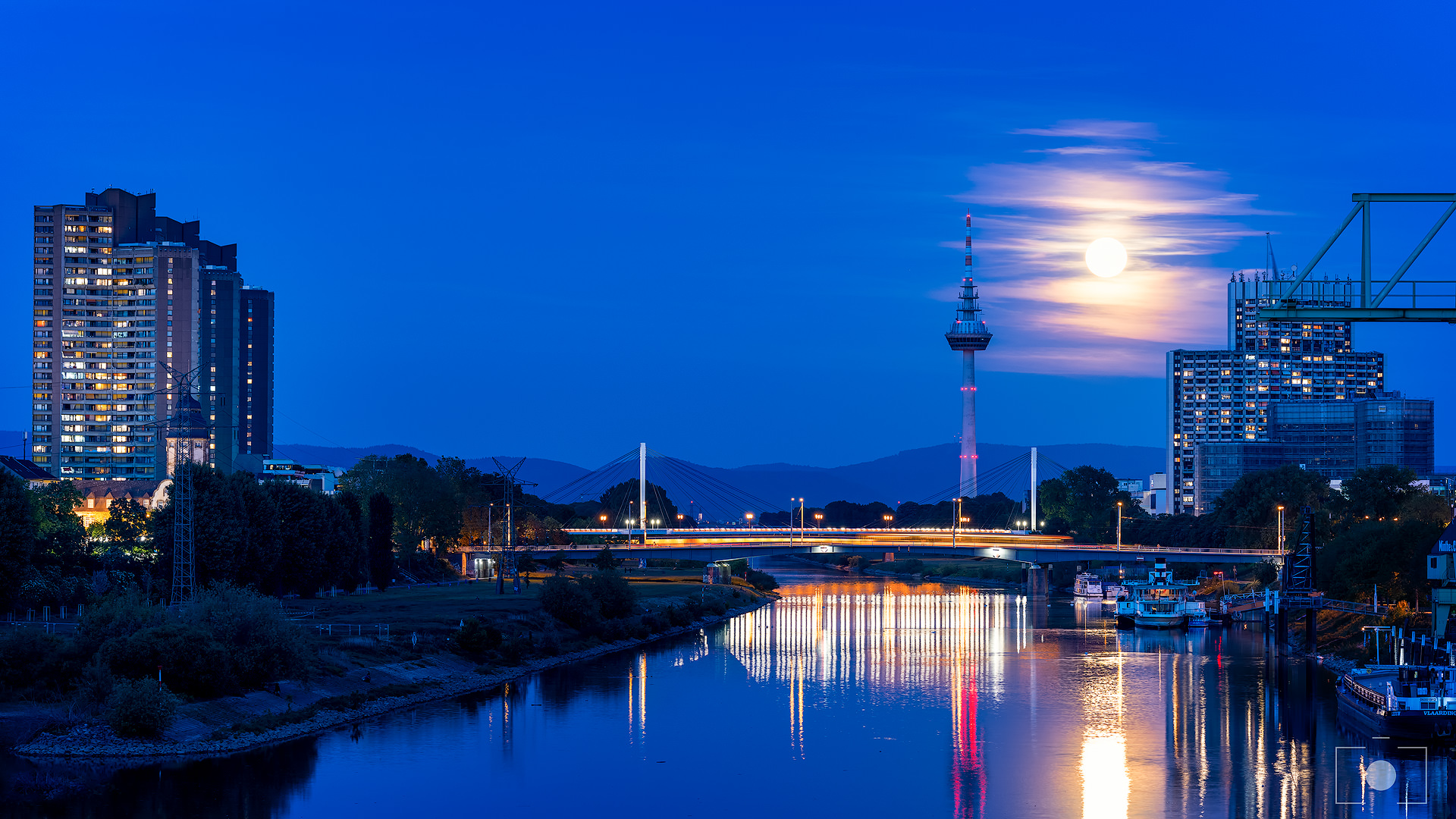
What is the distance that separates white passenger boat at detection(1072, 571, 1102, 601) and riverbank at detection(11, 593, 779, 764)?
Answer: 84318 mm

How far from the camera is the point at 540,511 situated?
19312 centimetres

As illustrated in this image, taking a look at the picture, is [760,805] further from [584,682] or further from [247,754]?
[584,682]

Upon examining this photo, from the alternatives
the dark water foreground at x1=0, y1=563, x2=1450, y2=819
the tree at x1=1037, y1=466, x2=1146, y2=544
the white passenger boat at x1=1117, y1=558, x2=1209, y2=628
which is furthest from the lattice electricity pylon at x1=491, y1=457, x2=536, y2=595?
the tree at x1=1037, y1=466, x2=1146, y2=544

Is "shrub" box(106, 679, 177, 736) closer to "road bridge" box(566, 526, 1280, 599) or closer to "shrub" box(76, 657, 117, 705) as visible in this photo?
"shrub" box(76, 657, 117, 705)

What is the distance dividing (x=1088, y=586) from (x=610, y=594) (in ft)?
223

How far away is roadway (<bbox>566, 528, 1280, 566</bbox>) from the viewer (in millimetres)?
125475

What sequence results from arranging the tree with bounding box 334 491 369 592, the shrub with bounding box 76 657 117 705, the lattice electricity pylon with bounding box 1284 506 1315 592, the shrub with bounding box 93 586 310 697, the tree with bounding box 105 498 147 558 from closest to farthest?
the shrub with bounding box 76 657 117 705
the shrub with bounding box 93 586 310 697
the lattice electricity pylon with bounding box 1284 506 1315 592
the tree with bounding box 105 498 147 558
the tree with bounding box 334 491 369 592

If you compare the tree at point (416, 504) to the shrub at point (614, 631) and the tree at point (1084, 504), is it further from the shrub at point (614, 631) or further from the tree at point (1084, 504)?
the tree at point (1084, 504)

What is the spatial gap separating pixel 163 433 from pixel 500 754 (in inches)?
6188

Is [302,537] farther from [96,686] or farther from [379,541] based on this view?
[96,686]

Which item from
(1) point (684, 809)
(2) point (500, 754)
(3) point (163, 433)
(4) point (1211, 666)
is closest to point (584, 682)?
(2) point (500, 754)

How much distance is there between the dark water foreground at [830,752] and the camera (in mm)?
41188

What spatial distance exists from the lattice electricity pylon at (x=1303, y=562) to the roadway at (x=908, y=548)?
2781cm

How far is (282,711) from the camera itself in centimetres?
5141
